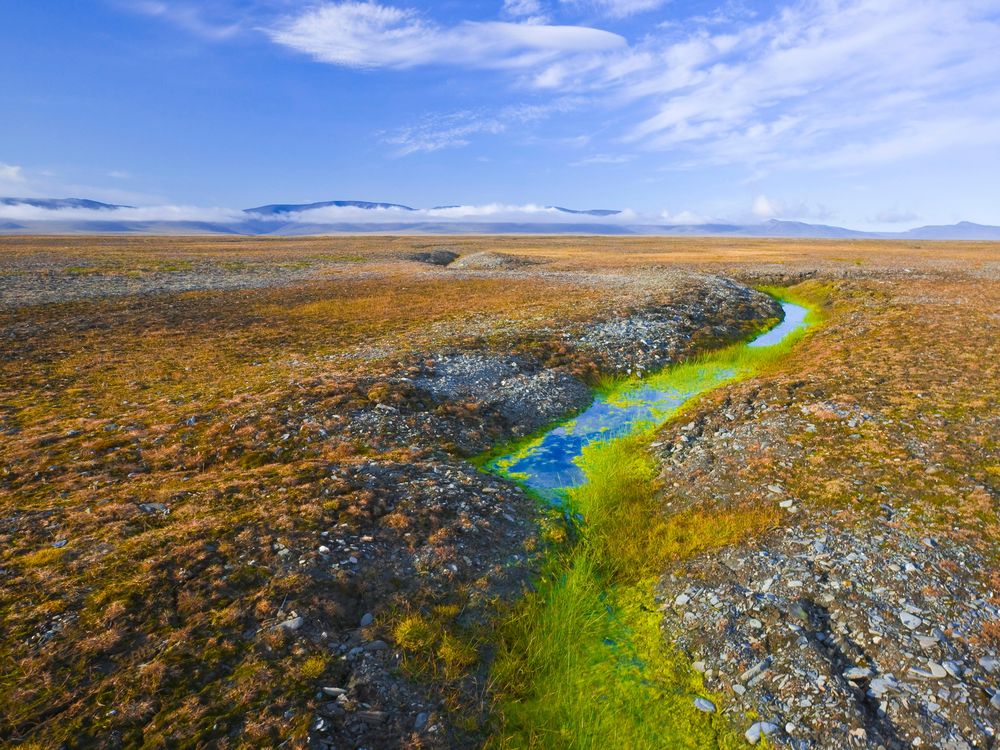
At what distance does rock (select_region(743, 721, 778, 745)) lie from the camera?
25.8ft

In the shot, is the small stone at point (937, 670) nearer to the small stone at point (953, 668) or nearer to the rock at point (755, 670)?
the small stone at point (953, 668)

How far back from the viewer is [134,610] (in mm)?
9086

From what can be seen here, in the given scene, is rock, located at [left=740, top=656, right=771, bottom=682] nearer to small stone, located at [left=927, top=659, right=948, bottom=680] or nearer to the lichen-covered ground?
the lichen-covered ground

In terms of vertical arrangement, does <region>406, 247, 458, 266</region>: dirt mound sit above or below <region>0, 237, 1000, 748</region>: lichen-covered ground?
above

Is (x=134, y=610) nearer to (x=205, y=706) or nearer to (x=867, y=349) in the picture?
(x=205, y=706)

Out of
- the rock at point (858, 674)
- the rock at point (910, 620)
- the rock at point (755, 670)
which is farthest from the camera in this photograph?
the rock at point (910, 620)

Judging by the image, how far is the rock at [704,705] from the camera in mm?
8492

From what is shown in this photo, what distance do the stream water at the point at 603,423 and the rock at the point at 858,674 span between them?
8086mm

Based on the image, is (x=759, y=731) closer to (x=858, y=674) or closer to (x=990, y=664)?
(x=858, y=674)

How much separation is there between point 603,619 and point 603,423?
11.3m

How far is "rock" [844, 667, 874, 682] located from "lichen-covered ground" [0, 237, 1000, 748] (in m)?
0.16

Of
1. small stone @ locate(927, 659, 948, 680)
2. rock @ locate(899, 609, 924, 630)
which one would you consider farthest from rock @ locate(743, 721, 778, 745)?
rock @ locate(899, 609, 924, 630)

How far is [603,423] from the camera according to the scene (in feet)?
70.2

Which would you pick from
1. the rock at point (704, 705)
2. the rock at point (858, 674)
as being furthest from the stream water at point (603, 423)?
the rock at point (858, 674)
